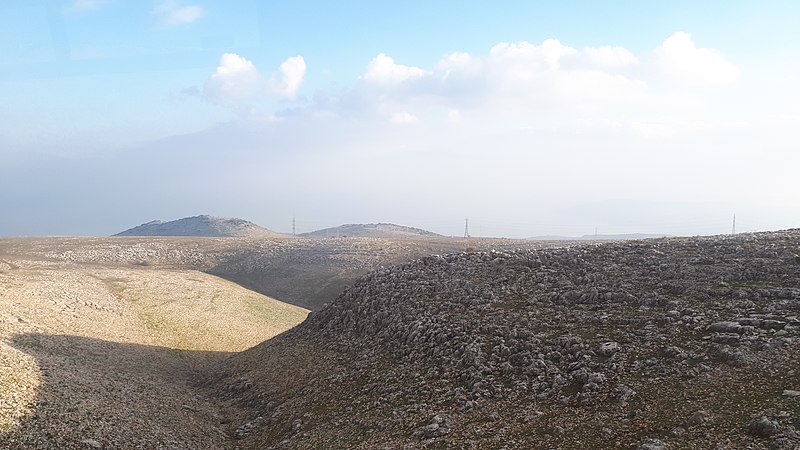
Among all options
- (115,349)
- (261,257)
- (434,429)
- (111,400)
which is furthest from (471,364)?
(261,257)

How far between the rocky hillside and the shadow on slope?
2.42 meters

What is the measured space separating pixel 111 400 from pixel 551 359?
77.9 ft

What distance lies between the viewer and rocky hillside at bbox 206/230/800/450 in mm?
15805

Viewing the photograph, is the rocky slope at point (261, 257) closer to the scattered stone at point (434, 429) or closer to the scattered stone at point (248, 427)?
the scattered stone at point (248, 427)

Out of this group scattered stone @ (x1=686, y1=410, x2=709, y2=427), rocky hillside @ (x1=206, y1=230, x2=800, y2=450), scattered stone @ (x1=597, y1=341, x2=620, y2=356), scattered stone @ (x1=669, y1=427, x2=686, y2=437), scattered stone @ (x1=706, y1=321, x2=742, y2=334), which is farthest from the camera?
scattered stone @ (x1=597, y1=341, x2=620, y2=356)

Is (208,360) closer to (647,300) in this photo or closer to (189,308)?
(189,308)

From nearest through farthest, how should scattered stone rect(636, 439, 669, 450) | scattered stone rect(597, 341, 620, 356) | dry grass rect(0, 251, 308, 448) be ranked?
scattered stone rect(636, 439, 669, 450)
scattered stone rect(597, 341, 620, 356)
dry grass rect(0, 251, 308, 448)

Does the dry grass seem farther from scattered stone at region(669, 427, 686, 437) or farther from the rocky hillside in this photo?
scattered stone at region(669, 427, 686, 437)

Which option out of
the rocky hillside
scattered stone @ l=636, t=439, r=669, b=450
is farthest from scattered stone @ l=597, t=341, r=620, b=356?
scattered stone @ l=636, t=439, r=669, b=450

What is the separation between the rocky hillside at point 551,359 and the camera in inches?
622

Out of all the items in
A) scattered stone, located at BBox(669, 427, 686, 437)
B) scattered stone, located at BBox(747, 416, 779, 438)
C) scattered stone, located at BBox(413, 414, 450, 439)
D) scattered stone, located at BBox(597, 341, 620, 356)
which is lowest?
scattered stone, located at BBox(413, 414, 450, 439)

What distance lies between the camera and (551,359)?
2102 centimetres

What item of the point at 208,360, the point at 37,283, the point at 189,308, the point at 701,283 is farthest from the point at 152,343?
the point at 701,283

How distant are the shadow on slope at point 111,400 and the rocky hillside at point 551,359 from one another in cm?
242
